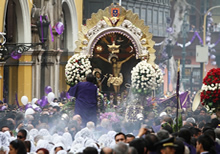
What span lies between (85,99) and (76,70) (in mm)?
2142

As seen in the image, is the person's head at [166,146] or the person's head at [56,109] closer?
the person's head at [166,146]

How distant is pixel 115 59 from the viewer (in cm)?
1928

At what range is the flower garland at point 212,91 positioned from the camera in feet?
47.2

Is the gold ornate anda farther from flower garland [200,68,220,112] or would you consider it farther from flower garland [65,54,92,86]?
flower garland [200,68,220,112]

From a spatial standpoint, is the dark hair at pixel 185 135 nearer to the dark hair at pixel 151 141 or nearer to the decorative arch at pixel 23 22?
the dark hair at pixel 151 141

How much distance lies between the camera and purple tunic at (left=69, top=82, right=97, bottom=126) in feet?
48.6

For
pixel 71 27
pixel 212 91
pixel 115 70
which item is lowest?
pixel 212 91

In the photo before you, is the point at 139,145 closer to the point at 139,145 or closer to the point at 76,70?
the point at 139,145

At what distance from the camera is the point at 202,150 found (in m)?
9.09

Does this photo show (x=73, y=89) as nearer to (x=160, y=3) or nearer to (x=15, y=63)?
(x=15, y=63)

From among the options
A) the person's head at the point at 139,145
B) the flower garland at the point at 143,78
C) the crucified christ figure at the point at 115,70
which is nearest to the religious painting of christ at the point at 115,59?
the crucified christ figure at the point at 115,70

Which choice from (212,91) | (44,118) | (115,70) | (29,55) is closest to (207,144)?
(212,91)

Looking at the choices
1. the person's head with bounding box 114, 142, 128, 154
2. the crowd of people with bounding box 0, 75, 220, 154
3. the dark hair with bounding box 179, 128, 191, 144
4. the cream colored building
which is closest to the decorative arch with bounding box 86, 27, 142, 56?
the crowd of people with bounding box 0, 75, 220, 154

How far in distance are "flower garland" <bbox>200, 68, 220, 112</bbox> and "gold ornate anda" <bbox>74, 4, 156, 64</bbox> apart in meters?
4.03
